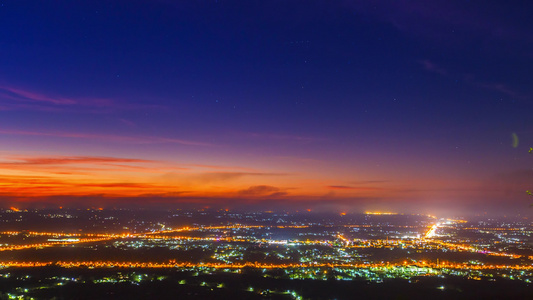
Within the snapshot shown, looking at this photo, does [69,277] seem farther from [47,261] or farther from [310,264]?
[310,264]

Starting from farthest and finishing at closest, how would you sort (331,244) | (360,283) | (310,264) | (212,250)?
(331,244)
(212,250)
(310,264)
(360,283)

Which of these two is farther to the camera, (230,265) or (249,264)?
(249,264)

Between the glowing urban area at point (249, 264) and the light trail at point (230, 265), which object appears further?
the light trail at point (230, 265)

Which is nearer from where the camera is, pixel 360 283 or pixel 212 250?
pixel 360 283

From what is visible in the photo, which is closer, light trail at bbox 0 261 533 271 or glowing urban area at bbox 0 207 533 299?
glowing urban area at bbox 0 207 533 299

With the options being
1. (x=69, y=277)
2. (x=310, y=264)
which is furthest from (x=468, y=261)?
(x=69, y=277)

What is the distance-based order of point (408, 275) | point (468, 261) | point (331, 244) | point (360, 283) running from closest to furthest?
1. point (360, 283)
2. point (408, 275)
3. point (468, 261)
4. point (331, 244)

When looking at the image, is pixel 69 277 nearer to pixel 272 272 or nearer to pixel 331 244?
pixel 272 272

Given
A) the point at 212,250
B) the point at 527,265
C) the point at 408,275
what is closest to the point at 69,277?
the point at 212,250

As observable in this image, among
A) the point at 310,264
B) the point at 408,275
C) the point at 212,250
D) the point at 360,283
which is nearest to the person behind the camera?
the point at 360,283
